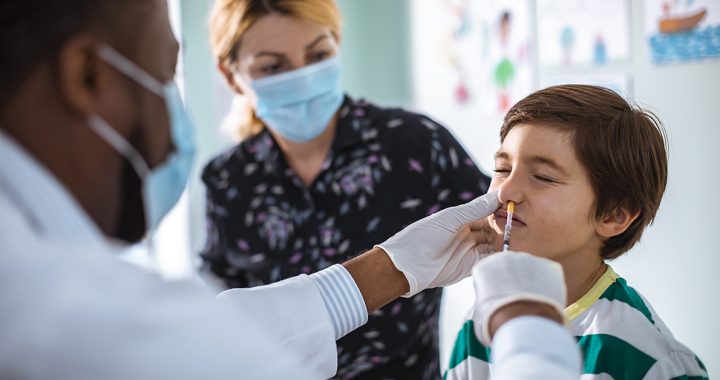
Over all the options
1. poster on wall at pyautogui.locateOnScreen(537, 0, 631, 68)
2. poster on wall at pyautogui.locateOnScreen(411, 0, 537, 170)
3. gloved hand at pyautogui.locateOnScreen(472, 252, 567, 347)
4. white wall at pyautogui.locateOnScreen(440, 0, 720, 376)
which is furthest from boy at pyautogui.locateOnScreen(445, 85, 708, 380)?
poster on wall at pyautogui.locateOnScreen(411, 0, 537, 170)

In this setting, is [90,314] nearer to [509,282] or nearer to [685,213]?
[509,282]

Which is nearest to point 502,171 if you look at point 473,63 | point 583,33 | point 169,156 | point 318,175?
point 318,175

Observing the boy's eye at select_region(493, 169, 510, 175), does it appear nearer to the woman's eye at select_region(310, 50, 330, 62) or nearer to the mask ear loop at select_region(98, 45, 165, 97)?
the woman's eye at select_region(310, 50, 330, 62)

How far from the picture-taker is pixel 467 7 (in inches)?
130

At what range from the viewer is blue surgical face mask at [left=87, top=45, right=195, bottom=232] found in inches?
28.9

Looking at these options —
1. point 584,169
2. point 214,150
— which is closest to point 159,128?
point 584,169

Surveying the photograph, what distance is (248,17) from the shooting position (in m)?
1.67

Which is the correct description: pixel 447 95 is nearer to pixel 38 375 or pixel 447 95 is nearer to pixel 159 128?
pixel 159 128

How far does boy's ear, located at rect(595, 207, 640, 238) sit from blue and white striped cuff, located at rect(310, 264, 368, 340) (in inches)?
18.4

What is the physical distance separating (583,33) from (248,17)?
1.12m

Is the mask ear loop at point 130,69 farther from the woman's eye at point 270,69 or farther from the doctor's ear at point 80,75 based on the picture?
the woman's eye at point 270,69

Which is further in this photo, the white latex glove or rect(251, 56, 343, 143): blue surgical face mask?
rect(251, 56, 343, 143): blue surgical face mask

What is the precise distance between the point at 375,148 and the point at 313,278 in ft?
1.81

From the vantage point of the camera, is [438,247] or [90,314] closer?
[90,314]
